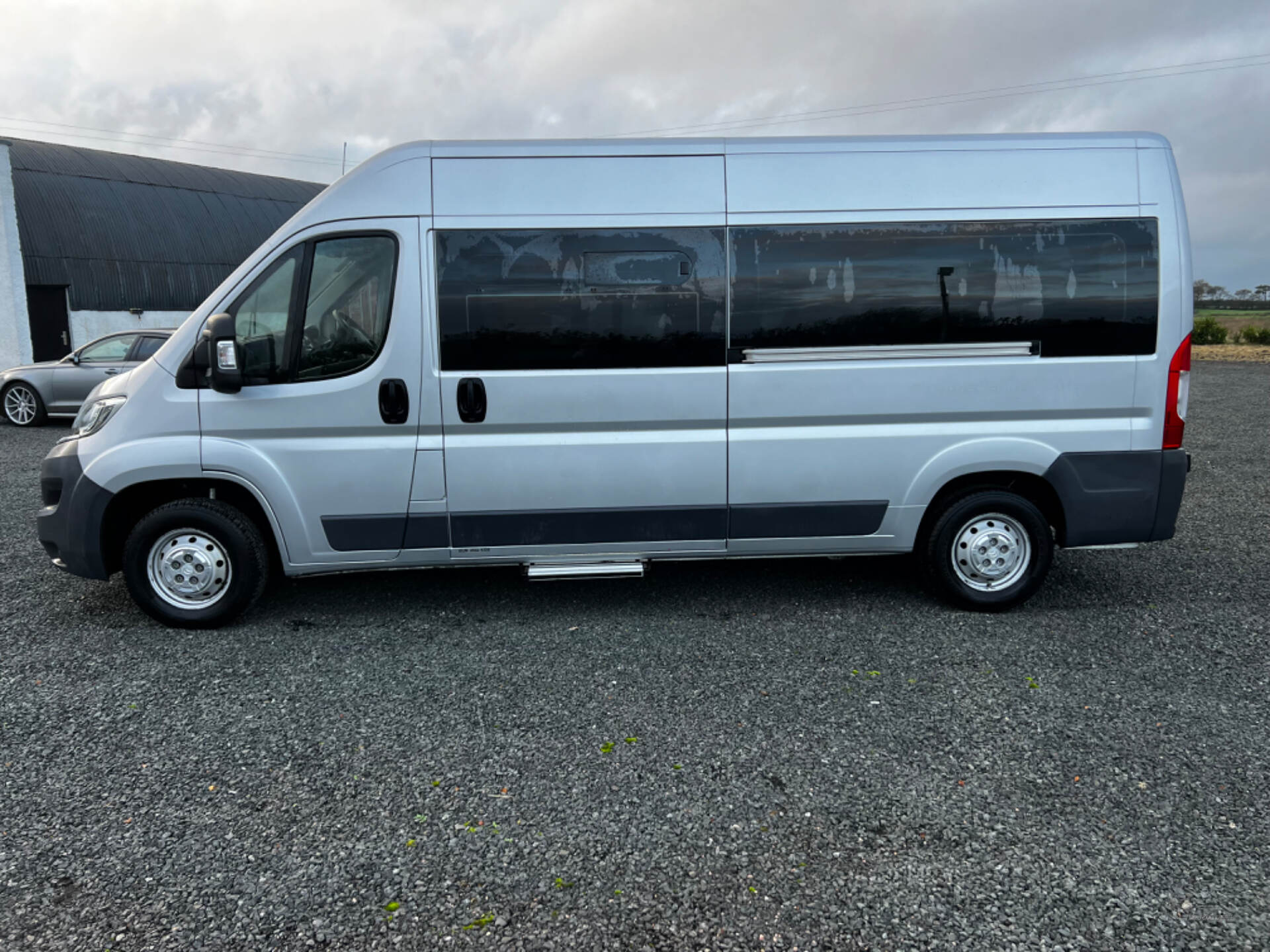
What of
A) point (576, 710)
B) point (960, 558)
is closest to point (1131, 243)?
point (960, 558)

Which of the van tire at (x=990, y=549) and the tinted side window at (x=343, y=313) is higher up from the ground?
the tinted side window at (x=343, y=313)

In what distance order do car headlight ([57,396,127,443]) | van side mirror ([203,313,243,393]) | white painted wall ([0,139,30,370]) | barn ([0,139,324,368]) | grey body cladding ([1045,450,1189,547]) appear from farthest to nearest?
barn ([0,139,324,368]) → white painted wall ([0,139,30,370]) → grey body cladding ([1045,450,1189,547]) → car headlight ([57,396,127,443]) → van side mirror ([203,313,243,393])

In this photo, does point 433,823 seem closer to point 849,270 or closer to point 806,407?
point 806,407

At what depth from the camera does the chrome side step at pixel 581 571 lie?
5.07 metres

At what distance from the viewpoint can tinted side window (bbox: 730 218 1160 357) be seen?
16.4 ft

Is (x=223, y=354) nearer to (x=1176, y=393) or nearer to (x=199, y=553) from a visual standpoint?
(x=199, y=553)

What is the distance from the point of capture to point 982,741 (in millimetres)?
3801

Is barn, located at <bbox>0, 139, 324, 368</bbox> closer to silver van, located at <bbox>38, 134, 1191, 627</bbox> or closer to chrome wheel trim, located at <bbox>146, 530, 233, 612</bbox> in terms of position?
chrome wheel trim, located at <bbox>146, 530, 233, 612</bbox>

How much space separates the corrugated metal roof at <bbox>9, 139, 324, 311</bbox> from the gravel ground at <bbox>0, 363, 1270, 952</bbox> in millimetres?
22561

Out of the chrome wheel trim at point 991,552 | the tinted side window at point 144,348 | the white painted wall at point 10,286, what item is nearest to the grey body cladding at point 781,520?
the chrome wheel trim at point 991,552

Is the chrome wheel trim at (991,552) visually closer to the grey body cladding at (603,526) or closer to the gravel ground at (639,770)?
the gravel ground at (639,770)

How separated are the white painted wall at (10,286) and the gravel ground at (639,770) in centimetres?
1890

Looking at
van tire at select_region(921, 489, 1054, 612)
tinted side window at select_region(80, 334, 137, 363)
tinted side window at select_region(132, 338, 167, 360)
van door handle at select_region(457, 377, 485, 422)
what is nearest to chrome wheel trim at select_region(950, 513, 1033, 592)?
van tire at select_region(921, 489, 1054, 612)

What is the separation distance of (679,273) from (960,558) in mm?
2301
